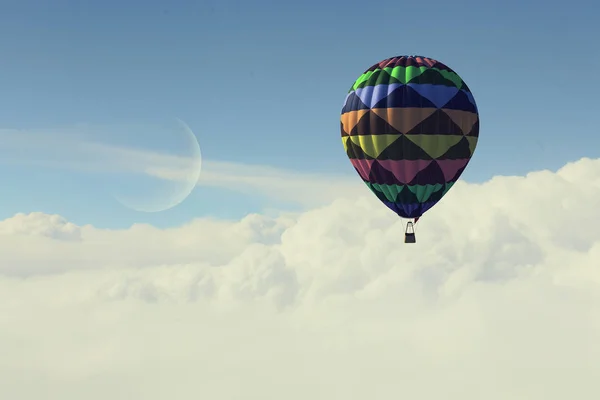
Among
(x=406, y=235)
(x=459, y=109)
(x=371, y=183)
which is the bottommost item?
(x=406, y=235)

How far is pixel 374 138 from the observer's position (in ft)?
264

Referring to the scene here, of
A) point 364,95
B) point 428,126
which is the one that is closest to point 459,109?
point 428,126

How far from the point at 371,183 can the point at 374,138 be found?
17.1ft

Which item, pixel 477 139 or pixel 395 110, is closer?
pixel 395 110

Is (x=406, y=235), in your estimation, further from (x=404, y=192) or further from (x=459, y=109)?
(x=459, y=109)

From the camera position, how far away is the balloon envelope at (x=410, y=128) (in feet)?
261

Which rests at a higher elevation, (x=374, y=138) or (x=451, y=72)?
(x=451, y=72)

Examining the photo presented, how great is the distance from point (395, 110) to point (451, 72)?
732 centimetres

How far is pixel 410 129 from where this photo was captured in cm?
7925

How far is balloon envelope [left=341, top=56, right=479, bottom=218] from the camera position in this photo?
261 feet

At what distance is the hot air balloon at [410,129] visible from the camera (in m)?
79.4

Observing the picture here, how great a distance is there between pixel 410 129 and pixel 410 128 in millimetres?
89

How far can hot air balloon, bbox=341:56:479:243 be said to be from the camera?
261 feet

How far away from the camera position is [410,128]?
260ft
